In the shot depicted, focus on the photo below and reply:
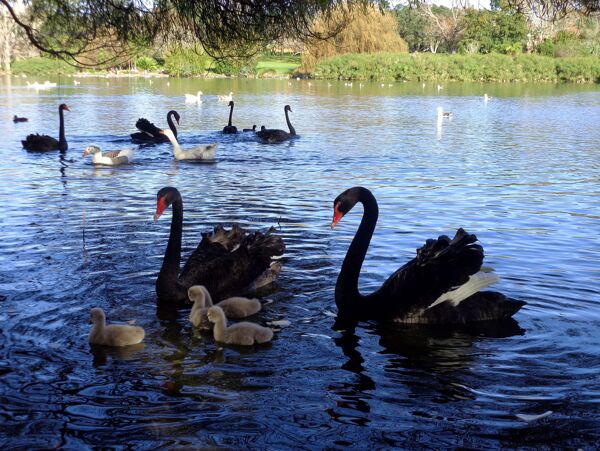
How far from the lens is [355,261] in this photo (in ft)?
20.1

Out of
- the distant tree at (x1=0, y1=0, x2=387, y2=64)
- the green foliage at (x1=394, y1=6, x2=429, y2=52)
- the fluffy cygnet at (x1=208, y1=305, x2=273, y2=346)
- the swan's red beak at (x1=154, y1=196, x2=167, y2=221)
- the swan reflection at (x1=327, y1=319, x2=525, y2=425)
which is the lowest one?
the swan reflection at (x1=327, y1=319, x2=525, y2=425)

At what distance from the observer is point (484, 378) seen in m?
4.96

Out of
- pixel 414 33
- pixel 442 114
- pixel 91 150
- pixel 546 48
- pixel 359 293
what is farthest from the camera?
pixel 414 33

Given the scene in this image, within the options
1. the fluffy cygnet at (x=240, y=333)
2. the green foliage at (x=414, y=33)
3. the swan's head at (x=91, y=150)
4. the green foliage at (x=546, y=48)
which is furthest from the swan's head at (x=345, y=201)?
the green foliage at (x=414, y=33)

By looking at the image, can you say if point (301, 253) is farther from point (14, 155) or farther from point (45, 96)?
point (45, 96)

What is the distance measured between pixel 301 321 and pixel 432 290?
1023mm

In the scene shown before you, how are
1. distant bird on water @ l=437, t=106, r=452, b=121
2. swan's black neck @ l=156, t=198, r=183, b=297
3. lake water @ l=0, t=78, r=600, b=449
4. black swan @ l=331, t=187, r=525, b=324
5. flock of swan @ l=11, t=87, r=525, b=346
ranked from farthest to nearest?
distant bird on water @ l=437, t=106, r=452, b=121 < swan's black neck @ l=156, t=198, r=183, b=297 < black swan @ l=331, t=187, r=525, b=324 < flock of swan @ l=11, t=87, r=525, b=346 < lake water @ l=0, t=78, r=600, b=449

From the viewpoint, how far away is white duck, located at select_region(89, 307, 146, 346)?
17.5 feet

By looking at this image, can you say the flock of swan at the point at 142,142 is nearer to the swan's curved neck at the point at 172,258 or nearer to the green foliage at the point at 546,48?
the swan's curved neck at the point at 172,258

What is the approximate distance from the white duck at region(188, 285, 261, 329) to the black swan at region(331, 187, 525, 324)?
69 centimetres

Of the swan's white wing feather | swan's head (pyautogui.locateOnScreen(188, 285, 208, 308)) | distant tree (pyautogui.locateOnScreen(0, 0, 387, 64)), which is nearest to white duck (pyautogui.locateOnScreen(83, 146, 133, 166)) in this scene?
distant tree (pyautogui.locateOnScreen(0, 0, 387, 64))

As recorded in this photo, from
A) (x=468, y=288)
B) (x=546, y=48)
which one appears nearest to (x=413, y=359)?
(x=468, y=288)

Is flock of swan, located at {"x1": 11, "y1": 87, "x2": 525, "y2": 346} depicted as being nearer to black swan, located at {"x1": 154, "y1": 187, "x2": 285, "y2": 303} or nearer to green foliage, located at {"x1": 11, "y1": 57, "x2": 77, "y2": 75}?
black swan, located at {"x1": 154, "y1": 187, "x2": 285, "y2": 303}

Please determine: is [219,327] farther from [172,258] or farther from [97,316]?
[172,258]
